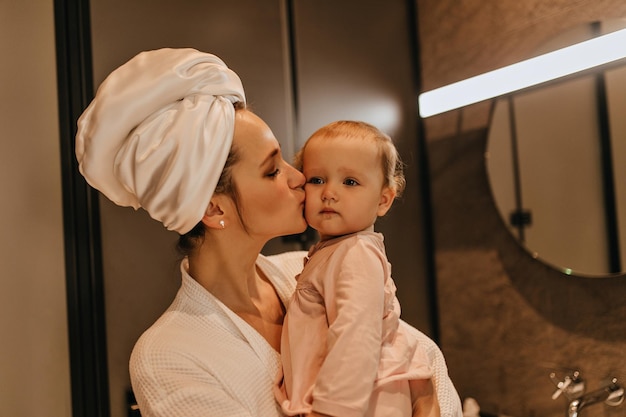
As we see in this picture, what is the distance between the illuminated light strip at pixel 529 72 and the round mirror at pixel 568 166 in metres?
0.08

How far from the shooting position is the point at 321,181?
109cm

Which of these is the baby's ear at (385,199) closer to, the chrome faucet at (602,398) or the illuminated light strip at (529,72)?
the illuminated light strip at (529,72)

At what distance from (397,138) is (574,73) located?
606 millimetres

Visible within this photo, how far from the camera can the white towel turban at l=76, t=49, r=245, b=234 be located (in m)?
0.93

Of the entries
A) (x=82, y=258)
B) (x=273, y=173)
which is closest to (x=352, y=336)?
(x=273, y=173)

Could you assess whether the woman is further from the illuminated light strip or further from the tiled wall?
the tiled wall

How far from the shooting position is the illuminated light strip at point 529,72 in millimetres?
1401

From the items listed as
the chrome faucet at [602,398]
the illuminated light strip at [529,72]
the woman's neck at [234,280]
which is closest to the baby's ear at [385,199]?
the woman's neck at [234,280]

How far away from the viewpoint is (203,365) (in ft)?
3.10

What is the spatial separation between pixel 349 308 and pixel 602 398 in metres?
0.98

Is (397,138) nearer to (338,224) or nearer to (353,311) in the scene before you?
(338,224)

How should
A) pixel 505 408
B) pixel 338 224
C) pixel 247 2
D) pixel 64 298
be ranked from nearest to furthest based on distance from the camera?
pixel 338 224
pixel 64 298
pixel 247 2
pixel 505 408

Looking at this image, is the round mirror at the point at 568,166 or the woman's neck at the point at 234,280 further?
the round mirror at the point at 568,166

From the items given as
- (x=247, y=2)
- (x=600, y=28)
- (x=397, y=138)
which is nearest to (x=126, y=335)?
(x=247, y=2)
